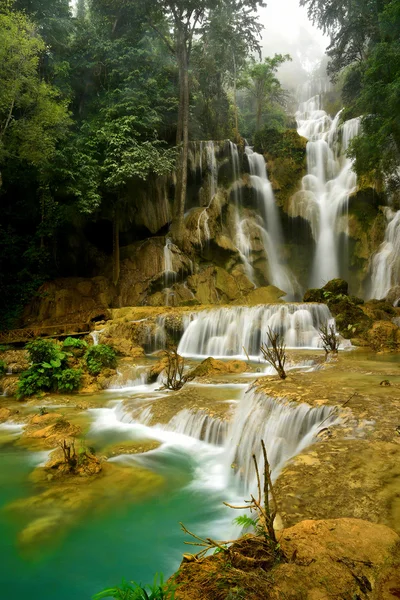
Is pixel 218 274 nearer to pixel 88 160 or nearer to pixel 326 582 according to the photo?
pixel 88 160

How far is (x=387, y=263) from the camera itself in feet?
62.7

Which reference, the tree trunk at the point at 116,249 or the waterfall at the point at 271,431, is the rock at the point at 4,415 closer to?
the waterfall at the point at 271,431

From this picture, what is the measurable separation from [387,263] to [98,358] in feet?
50.2

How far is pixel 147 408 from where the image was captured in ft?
25.4

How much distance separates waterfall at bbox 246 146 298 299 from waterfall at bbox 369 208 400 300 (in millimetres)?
5594

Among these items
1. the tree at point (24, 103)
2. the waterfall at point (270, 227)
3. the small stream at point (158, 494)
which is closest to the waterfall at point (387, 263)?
the waterfall at point (270, 227)

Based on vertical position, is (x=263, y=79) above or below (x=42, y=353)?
above

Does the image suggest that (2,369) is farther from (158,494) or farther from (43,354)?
(158,494)

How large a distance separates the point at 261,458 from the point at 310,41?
312ft

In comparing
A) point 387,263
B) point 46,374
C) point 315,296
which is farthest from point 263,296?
point 46,374

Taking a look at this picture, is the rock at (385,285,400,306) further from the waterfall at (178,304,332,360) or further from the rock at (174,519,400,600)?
the rock at (174,519,400,600)

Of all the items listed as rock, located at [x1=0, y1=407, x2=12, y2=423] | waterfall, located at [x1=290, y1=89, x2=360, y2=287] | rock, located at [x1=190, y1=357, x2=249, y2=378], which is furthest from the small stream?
waterfall, located at [x1=290, y1=89, x2=360, y2=287]

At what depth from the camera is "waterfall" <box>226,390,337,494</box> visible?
4832mm

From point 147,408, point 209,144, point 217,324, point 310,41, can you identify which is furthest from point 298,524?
point 310,41
